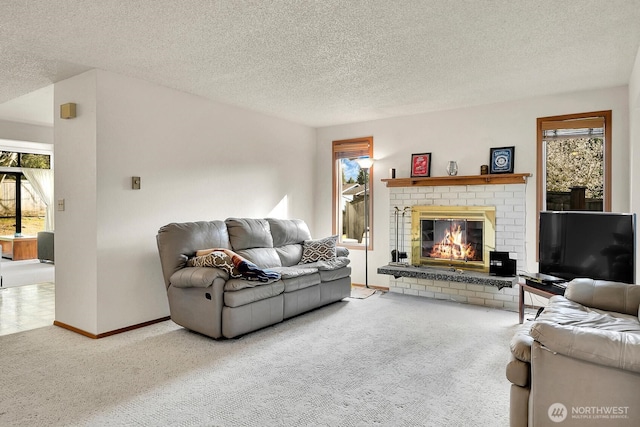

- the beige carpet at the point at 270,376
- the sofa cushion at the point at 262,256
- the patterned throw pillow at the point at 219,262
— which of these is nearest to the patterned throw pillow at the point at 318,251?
the sofa cushion at the point at 262,256

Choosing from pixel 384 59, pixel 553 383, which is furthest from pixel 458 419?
pixel 384 59

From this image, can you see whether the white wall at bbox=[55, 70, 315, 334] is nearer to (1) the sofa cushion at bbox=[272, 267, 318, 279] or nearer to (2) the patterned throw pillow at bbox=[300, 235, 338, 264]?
(2) the patterned throw pillow at bbox=[300, 235, 338, 264]

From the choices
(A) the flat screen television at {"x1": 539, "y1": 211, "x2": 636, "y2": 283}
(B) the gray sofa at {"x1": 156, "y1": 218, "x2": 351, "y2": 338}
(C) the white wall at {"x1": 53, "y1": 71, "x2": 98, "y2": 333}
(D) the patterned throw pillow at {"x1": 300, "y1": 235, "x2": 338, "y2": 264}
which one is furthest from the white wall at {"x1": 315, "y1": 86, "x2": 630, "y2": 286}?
(C) the white wall at {"x1": 53, "y1": 71, "x2": 98, "y2": 333}

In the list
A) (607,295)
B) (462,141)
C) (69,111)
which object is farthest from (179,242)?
(462,141)

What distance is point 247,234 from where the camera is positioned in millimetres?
4605

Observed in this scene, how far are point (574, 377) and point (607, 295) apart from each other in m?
1.54

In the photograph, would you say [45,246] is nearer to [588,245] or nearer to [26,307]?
[26,307]

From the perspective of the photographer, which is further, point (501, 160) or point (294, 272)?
point (501, 160)

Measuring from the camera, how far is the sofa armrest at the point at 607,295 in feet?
9.04

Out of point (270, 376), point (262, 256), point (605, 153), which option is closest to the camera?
point (270, 376)

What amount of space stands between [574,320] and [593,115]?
10.0 feet

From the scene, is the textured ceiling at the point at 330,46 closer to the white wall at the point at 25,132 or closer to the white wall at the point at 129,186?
the white wall at the point at 129,186

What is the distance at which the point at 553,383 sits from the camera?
1.70m

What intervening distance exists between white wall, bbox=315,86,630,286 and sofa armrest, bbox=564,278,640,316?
1821 millimetres
